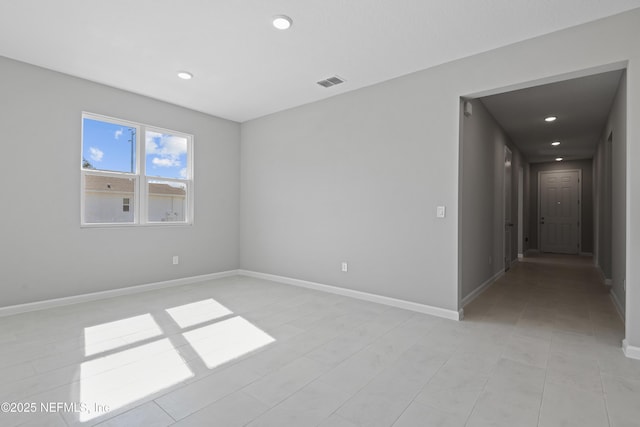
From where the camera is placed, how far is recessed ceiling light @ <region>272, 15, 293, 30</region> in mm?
2631

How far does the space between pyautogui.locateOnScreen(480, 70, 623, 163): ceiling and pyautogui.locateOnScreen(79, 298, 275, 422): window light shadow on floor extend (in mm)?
4236

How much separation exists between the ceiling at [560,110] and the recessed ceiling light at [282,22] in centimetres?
292

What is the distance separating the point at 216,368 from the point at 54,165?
3181 millimetres

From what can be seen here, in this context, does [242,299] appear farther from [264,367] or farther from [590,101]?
[590,101]

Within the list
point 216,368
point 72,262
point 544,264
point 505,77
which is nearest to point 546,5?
point 505,77

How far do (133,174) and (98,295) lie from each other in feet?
5.30

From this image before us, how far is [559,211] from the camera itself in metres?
9.01

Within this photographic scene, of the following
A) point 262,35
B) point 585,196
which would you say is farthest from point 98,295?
point 585,196

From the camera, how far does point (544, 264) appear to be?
23.0 ft

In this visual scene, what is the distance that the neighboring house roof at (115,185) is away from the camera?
4.02 metres

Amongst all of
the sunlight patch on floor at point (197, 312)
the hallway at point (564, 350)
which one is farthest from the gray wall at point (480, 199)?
the sunlight patch on floor at point (197, 312)

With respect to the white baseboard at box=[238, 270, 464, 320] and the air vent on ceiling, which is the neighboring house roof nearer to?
the white baseboard at box=[238, 270, 464, 320]

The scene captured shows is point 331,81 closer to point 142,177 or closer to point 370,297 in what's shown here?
point 370,297

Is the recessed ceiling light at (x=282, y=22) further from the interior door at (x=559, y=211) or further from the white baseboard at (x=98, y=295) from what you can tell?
the interior door at (x=559, y=211)
